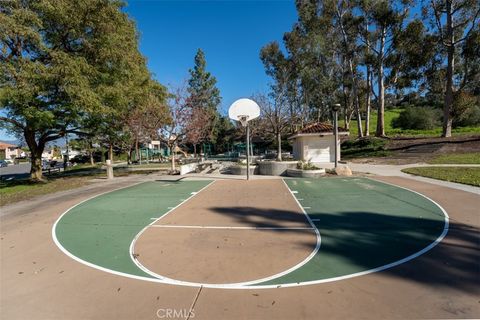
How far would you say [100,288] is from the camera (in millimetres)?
3502

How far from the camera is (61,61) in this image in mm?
12266

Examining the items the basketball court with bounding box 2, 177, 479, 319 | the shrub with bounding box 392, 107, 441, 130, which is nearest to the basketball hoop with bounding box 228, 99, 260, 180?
the basketball court with bounding box 2, 177, 479, 319

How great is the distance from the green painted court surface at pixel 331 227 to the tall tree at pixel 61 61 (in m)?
5.91

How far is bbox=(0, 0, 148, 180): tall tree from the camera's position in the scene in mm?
11547

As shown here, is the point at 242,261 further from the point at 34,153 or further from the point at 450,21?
the point at 450,21

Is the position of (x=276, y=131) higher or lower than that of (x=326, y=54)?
lower

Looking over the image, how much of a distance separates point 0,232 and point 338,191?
10.1m

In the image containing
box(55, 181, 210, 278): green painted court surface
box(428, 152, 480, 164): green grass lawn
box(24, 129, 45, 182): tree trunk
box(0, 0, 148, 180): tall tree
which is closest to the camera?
box(55, 181, 210, 278): green painted court surface

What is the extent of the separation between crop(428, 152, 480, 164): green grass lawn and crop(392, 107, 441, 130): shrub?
2303 cm

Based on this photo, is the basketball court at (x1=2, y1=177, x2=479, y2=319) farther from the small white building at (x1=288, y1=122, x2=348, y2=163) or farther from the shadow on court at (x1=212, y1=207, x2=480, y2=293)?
the small white building at (x1=288, y1=122, x2=348, y2=163)

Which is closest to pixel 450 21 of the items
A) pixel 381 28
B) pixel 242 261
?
pixel 381 28

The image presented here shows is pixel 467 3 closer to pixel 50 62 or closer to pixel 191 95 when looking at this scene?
pixel 191 95

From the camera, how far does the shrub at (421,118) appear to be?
132 feet

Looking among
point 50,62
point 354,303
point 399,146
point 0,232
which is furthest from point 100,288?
point 399,146
